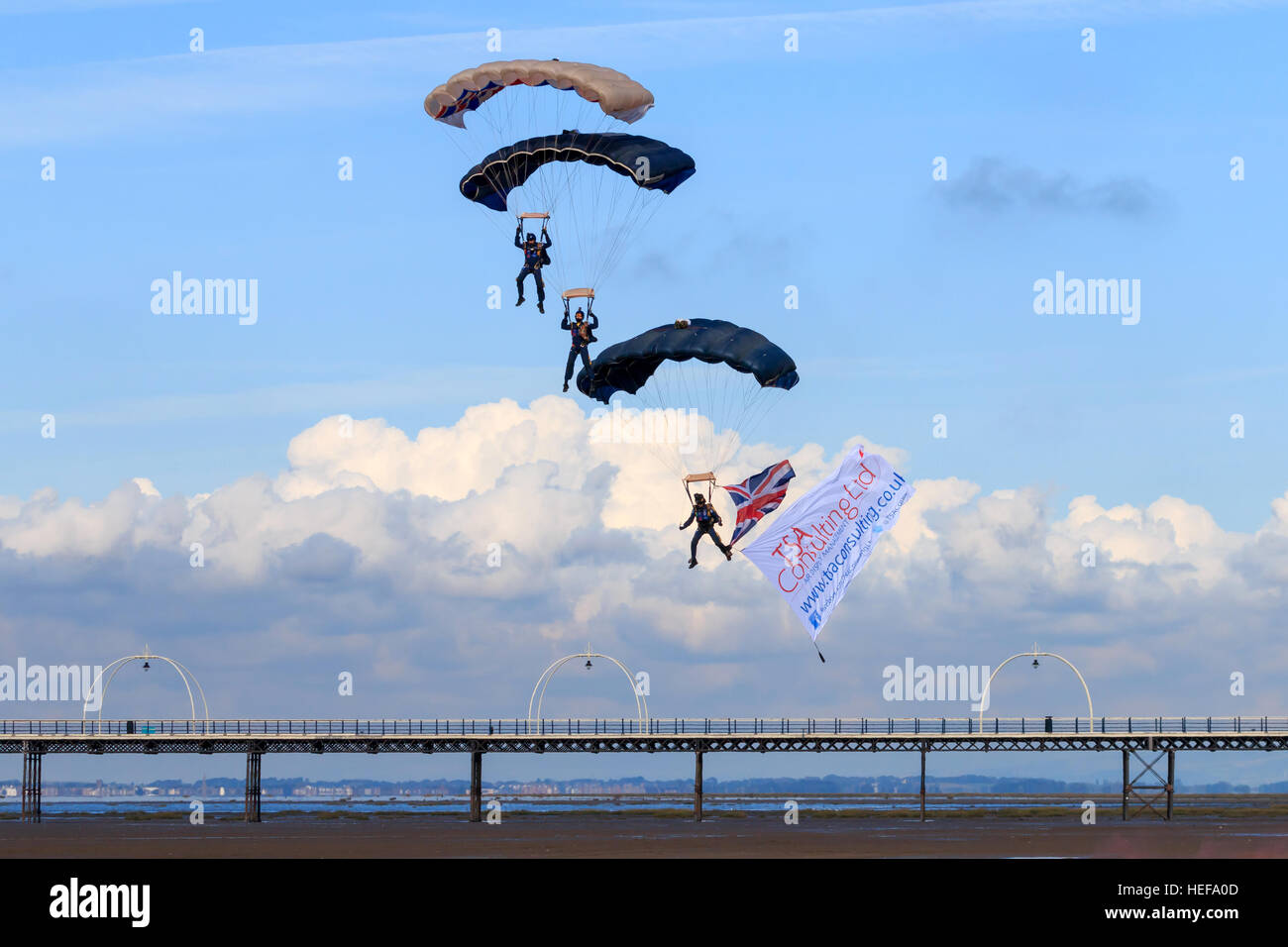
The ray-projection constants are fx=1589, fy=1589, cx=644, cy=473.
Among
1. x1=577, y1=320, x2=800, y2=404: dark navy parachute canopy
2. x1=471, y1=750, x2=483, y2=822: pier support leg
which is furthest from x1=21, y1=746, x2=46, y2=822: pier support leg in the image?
x1=577, y1=320, x2=800, y2=404: dark navy parachute canopy

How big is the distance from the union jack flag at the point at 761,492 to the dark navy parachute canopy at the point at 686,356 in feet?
10.2

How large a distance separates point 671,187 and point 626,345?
5360 millimetres

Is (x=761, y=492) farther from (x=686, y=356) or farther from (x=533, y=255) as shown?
(x=533, y=255)

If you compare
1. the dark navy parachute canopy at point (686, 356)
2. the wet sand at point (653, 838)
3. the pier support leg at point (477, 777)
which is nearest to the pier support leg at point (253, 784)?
the wet sand at point (653, 838)

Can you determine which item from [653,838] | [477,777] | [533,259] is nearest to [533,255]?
[533,259]

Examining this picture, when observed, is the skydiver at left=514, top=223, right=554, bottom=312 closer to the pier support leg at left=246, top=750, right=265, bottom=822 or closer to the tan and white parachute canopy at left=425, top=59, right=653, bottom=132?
the tan and white parachute canopy at left=425, top=59, right=653, bottom=132

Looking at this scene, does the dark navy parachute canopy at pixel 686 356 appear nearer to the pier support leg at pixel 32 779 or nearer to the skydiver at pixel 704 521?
the skydiver at pixel 704 521

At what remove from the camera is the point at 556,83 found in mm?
43250

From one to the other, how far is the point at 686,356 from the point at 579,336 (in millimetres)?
3154

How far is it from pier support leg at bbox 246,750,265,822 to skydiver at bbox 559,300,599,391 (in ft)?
126

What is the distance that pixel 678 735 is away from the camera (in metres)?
72.9
